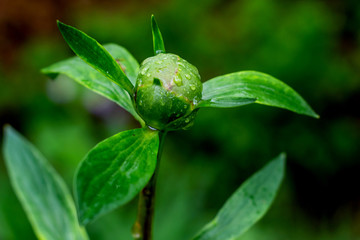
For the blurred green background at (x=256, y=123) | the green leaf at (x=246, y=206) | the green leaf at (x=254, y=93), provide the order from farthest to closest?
the blurred green background at (x=256, y=123)
the green leaf at (x=246, y=206)
the green leaf at (x=254, y=93)

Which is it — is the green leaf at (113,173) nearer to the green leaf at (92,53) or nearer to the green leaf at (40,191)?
the green leaf at (92,53)

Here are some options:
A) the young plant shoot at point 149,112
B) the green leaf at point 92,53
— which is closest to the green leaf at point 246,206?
the young plant shoot at point 149,112

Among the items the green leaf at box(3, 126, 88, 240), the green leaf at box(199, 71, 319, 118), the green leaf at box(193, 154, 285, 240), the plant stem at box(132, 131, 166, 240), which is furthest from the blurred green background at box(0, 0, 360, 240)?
the green leaf at box(199, 71, 319, 118)

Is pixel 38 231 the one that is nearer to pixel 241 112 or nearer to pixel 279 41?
pixel 241 112

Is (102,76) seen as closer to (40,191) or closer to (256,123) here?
(40,191)

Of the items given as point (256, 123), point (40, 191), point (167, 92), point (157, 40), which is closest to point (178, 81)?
point (167, 92)

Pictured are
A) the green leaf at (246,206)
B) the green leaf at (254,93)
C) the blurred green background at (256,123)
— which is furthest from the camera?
the blurred green background at (256,123)

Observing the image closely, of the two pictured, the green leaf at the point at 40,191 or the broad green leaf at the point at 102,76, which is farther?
the green leaf at the point at 40,191
